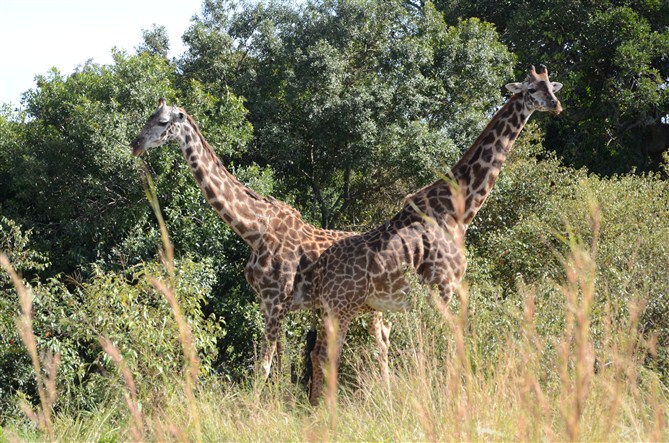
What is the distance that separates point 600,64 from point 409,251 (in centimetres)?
1192

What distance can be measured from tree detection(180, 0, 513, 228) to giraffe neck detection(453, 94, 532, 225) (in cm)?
Answer: 369

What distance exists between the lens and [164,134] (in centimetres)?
849

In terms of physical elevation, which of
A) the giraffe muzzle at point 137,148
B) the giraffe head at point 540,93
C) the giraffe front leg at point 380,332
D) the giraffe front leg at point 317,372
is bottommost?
the giraffe front leg at point 317,372

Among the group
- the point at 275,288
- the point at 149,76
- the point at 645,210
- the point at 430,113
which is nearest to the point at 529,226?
the point at 645,210

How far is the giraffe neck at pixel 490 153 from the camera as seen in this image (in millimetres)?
8711

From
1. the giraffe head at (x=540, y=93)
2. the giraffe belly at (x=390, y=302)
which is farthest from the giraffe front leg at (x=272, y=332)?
the giraffe head at (x=540, y=93)

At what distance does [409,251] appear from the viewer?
8430 mm

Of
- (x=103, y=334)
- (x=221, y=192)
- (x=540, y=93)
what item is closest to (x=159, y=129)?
(x=221, y=192)

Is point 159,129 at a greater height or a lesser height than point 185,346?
greater

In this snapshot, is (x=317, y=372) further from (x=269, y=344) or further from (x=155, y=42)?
(x=155, y=42)

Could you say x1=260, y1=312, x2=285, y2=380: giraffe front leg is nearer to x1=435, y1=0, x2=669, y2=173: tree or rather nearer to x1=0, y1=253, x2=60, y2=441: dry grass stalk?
x1=0, y1=253, x2=60, y2=441: dry grass stalk

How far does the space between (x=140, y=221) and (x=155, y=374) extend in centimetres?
410

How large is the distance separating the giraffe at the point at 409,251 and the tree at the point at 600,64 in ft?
30.8

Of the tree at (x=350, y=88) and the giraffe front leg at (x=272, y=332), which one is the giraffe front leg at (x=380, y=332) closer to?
the giraffe front leg at (x=272, y=332)
